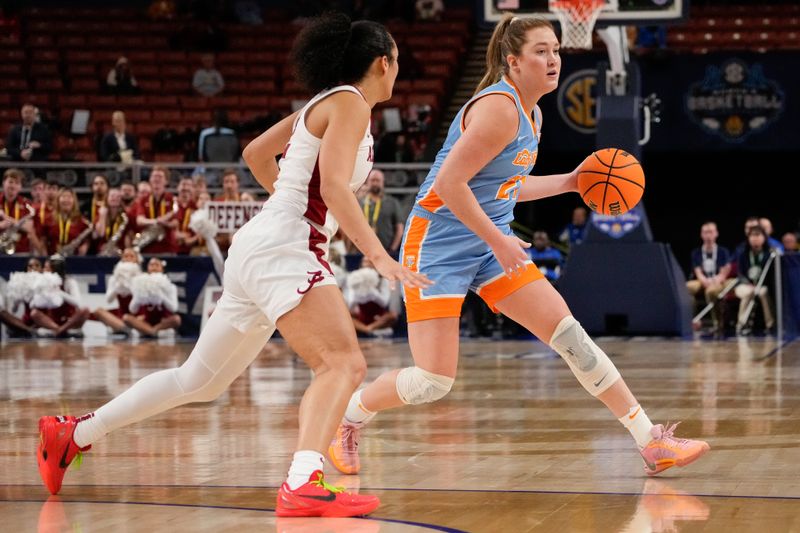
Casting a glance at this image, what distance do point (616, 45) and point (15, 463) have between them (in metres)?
9.78

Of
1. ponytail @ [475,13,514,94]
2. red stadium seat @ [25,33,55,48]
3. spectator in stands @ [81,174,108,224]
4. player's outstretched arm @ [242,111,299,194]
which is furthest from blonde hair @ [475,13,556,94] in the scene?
red stadium seat @ [25,33,55,48]

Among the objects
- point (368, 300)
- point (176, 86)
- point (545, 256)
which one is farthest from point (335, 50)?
point (176, 86)

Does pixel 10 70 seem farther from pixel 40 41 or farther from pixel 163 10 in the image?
pixel 163 10

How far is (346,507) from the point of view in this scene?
4.46m

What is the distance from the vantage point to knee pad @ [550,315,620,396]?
5363mm

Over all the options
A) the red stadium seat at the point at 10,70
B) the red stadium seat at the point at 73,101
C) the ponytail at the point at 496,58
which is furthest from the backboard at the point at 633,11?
the red stadium seat at the point at 10,70

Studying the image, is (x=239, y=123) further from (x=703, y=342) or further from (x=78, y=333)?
(x=703, y=342)

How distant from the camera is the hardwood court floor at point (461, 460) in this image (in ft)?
14.7

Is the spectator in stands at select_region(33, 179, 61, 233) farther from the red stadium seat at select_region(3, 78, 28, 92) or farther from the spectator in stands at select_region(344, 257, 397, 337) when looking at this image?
the red stadium seat at select_region(3, 78, 28, 92)

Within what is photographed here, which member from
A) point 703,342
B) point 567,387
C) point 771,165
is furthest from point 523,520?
point 771,165

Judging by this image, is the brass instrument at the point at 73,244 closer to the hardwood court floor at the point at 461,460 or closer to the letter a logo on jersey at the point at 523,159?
the hardwood court floor at the point at 461,460

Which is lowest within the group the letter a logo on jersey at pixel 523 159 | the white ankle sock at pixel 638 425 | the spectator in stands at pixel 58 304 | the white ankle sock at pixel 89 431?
the spectator in stands at pixel 58 304

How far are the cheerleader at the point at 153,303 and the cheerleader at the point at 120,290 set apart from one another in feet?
0.33

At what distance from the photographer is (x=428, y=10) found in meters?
23.0
